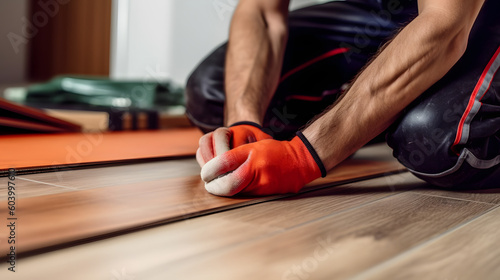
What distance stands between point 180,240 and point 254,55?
0.75 m

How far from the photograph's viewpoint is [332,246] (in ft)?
2.04

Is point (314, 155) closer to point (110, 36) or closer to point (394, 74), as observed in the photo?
point (394, 74)

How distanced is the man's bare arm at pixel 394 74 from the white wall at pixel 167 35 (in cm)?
271

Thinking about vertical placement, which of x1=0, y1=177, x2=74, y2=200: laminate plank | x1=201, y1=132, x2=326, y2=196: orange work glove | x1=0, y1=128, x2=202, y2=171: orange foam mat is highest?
x1=201, y1=132, x2=326, y2=196: orange work glove

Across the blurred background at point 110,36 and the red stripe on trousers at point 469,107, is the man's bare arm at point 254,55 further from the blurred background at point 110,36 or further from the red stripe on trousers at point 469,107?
the blurred background at point 110,36

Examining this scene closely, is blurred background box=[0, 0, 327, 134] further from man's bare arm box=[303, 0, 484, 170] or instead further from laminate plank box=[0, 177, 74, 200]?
man's bare arm box=[303, 0, 484, 170]

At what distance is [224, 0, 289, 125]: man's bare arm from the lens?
47.7 inches

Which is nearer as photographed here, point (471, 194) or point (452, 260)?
point (452, 260)

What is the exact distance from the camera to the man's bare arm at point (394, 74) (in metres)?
0.86

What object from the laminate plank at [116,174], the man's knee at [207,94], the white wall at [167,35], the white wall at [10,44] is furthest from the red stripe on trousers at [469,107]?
the white wall at [10,44]

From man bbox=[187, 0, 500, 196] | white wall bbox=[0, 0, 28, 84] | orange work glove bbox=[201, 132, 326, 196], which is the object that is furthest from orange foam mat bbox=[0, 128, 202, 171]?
white wall bbox=[0, 0, 28, 84]

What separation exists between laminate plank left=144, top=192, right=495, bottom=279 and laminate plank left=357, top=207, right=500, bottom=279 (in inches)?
0.7

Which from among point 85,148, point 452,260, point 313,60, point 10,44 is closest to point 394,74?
point 452,260

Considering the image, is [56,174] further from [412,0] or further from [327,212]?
[412,0]
